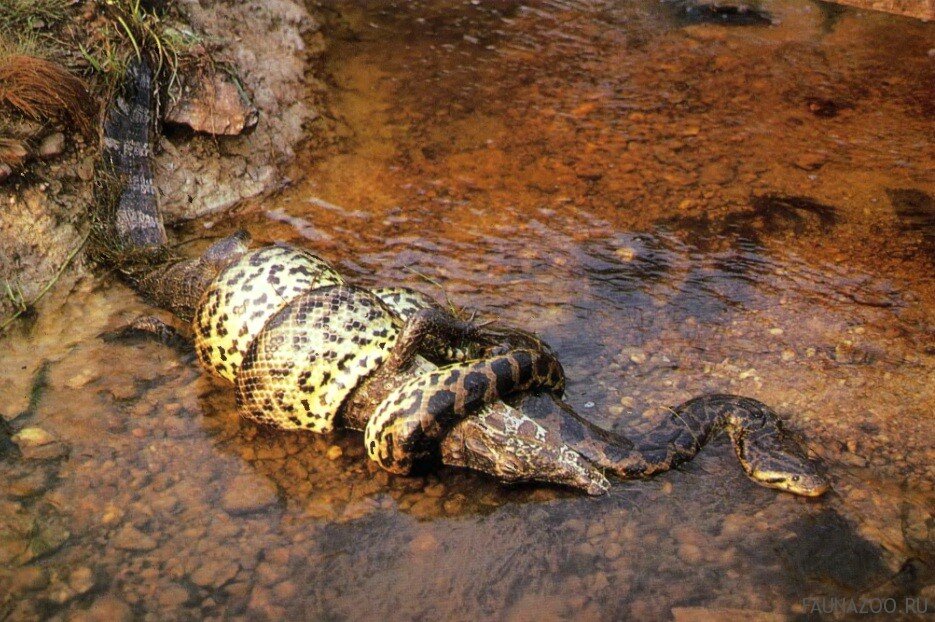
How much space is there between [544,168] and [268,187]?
2.87m

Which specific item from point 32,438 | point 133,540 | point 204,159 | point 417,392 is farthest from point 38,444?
point 204,159

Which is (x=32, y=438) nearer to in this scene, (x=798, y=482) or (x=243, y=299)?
(x=243, y=299)

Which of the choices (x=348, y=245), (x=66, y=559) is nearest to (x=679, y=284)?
(x=348, y=245)

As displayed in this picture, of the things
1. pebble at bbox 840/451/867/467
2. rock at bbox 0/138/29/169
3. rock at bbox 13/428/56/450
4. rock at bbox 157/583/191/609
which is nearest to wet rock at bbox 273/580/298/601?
rock at bbox 157/583/191/609

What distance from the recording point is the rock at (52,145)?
661 centimetres

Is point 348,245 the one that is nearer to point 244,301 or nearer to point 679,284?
point 244,301

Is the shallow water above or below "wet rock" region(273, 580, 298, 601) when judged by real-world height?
above

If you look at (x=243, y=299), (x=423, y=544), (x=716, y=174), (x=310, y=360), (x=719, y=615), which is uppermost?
(x=716, y=174)

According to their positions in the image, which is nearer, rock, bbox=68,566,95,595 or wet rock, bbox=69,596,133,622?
wet rock, bbox=69,596,133,622

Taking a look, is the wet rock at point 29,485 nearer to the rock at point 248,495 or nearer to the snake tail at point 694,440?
the rock at point 248,495

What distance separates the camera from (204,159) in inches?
309

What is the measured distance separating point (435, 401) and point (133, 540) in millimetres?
2007

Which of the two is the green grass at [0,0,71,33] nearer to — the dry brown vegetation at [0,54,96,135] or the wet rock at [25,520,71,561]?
the dry brown vegetation at [0,54,96,135]

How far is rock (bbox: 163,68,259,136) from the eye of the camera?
7.62 metres
